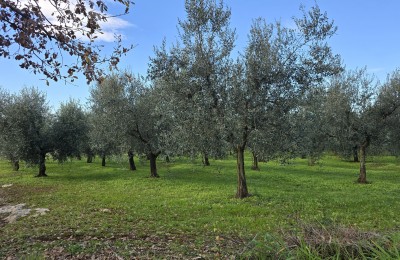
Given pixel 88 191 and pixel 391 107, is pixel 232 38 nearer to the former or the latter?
pixel 88 191

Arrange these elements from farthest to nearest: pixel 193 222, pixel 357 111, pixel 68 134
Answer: pixel 68 134 → pixel 357 111 → pixel 193 222

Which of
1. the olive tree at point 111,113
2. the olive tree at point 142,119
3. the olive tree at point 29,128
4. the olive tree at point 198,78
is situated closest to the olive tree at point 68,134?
the olive tree at point 29,128

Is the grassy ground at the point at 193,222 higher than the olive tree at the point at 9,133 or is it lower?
lower

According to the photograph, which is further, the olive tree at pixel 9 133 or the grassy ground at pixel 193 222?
the olive tree at pixel 9 133

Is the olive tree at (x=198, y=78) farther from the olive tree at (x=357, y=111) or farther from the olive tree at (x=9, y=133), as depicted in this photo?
the olive tree at (x=9, y=133)

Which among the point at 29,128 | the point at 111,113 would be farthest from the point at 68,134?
the point at 111,113

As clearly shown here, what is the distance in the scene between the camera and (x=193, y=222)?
575 inches

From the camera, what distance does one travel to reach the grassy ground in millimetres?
5633

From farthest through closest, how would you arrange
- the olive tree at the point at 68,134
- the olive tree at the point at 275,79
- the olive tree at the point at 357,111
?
1. the olive tree at the point at 68,134
2. the olive tree at the point at 357,111
3. the olive tree at the point at 275,79

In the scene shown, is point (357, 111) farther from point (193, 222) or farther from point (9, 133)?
point (9, 133)

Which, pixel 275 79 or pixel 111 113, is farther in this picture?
pixel 111 113

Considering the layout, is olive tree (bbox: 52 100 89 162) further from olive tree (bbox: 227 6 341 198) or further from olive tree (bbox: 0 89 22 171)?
olive tree (bbox: 227 6 341 198)

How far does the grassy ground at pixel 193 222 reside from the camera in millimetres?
5633

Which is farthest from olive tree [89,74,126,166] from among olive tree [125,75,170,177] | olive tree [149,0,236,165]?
olive tree [149,0,236,165]
